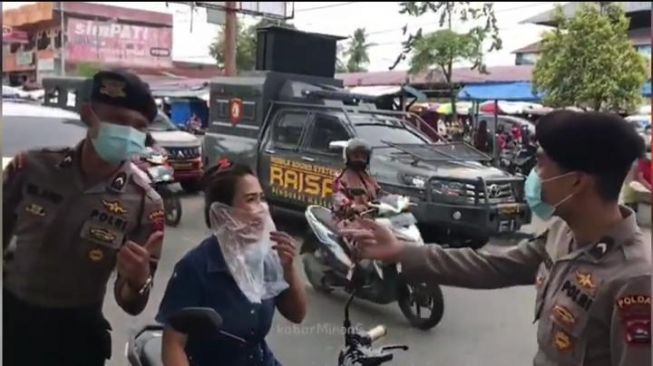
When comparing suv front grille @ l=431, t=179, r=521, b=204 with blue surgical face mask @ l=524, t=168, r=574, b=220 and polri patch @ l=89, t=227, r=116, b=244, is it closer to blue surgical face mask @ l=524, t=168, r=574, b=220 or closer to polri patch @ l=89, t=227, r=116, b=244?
blue surgical face mask @ l=524, t=168, r=574, b=220

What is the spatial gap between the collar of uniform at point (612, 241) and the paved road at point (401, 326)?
0.52 meters

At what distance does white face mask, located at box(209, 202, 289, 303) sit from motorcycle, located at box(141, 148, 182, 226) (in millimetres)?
140

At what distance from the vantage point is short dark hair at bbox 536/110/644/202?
1.12m

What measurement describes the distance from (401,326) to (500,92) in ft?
2.34

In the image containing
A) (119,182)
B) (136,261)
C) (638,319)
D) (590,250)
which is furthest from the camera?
(119,182)

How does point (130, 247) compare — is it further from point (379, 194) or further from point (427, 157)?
point (427, 157)

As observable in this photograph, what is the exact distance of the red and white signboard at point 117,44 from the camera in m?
1.54

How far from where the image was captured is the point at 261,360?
1438mm

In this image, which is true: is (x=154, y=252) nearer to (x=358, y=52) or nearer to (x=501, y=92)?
(x=358, y=52)

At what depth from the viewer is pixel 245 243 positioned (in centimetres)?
141

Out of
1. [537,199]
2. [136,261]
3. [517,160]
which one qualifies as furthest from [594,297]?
[136,261]

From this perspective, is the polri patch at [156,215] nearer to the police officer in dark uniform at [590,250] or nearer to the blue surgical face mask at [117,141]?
the blue surgical face mask at [117,141]

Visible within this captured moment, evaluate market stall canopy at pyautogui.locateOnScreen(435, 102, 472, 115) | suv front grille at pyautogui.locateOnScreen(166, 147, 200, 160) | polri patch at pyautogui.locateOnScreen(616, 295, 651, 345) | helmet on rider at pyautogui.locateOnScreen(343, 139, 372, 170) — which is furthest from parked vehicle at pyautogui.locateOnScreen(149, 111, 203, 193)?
polri patch at pyautogui.locateOnScreen(616, 295, 651, 345)

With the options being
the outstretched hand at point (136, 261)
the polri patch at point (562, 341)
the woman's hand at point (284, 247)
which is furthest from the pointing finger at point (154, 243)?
the polri patch at point (562, 341)
